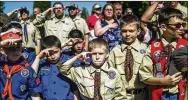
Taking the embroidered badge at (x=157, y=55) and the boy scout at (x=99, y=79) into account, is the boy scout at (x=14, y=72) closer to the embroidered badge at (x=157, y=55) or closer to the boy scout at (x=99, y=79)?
the boy scout at (x=99, y=79)

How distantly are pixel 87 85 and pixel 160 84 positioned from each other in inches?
32.0

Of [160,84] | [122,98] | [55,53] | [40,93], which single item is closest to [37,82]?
[40,93]

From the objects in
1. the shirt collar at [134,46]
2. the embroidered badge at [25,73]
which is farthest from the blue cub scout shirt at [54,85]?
the shirt collar at [134,46]

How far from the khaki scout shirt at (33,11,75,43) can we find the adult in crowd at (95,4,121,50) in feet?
Result: 3.76

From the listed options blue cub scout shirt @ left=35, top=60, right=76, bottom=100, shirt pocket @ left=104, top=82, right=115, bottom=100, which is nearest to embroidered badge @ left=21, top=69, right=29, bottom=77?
blue cub scout shirt @ left=35, top=60, right=76, bottom=100

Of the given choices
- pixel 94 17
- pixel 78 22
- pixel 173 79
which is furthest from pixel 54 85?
pixel 94 17

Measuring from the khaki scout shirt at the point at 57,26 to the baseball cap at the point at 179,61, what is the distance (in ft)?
12.3

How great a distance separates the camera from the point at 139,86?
4.57m

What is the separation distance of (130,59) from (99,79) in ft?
1.67

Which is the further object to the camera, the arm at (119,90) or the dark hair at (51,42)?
the dark hair at (51,42)

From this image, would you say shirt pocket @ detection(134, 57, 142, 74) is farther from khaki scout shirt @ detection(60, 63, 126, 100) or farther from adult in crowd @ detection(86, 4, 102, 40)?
adult in crowd @ detection(86, 4, 102, 40)

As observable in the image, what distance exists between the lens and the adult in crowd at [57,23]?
7.60 m

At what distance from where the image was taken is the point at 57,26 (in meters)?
7.65

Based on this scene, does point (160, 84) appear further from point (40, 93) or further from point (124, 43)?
point (40, 93)
